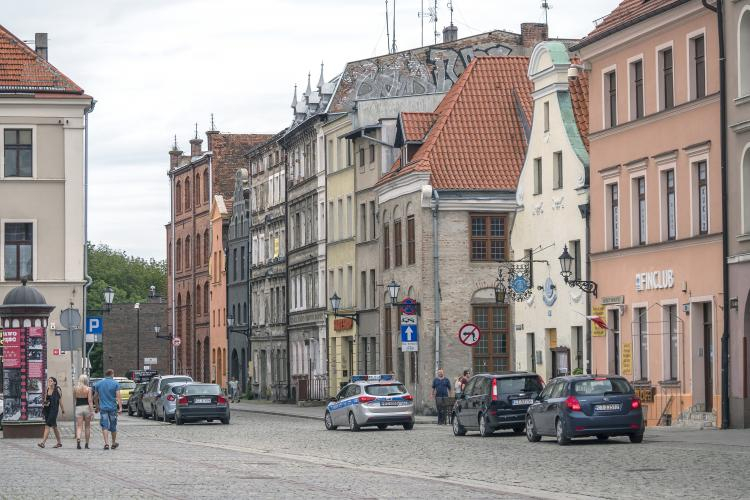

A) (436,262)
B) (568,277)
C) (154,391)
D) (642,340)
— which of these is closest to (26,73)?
(154,391)

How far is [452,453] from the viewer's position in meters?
32.3

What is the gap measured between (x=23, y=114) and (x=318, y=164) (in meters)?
25.2

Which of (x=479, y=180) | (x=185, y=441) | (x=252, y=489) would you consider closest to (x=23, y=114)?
(x=479, y=180)

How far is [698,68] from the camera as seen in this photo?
137 feet

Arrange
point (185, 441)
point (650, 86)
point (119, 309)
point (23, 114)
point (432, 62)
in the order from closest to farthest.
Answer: point (185, 441) < point (650, 86) < point (23, 114) < point (432, 62) < point (119, 309)

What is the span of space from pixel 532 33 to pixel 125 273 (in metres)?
103

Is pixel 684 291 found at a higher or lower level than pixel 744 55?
lower

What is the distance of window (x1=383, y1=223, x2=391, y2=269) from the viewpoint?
2702 inches

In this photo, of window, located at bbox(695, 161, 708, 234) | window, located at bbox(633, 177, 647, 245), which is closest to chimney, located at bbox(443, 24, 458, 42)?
window, located at bbox(633, 177, 647, 245)

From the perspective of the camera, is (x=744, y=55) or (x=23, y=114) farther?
(x=23, y=114)

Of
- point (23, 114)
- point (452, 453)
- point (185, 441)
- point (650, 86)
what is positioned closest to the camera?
point (452, 453)

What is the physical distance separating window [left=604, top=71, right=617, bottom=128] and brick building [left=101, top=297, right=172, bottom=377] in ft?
284

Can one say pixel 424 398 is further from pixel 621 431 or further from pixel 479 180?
pixel 621 431

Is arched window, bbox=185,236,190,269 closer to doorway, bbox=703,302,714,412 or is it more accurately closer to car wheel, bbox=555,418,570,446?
doorway, bbox=703,302,714,412
